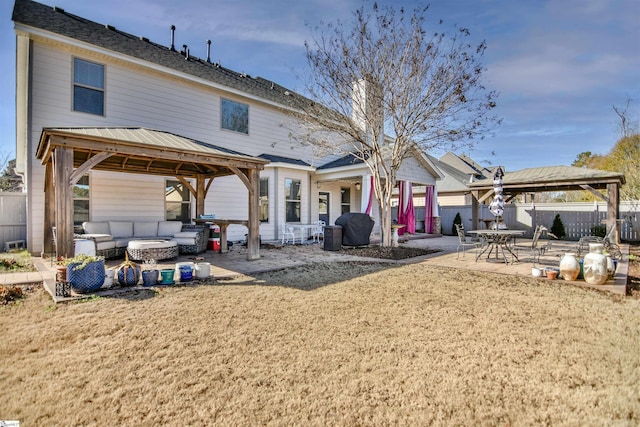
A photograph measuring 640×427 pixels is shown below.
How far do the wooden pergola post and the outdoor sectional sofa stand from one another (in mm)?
2216

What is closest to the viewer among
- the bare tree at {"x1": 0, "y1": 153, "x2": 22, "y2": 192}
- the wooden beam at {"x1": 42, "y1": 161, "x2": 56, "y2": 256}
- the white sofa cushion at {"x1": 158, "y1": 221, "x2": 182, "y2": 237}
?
the wooden beam at {"x1": 42, "y1": 161, "x2": 56, "y2": 256}

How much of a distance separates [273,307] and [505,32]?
32.7ft

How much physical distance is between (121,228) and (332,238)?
19.5ft

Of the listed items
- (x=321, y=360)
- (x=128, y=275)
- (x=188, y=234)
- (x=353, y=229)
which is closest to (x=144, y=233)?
(x=188, y=234)

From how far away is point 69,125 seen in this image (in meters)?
8.19

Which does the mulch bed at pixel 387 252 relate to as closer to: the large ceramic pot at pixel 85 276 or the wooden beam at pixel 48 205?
the large ceramic pot at pixel 85 276

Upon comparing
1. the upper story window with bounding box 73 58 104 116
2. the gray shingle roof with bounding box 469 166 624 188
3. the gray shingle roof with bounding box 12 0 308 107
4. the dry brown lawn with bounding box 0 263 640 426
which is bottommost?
the dry brown lawn with bounding box 0 263 640 426

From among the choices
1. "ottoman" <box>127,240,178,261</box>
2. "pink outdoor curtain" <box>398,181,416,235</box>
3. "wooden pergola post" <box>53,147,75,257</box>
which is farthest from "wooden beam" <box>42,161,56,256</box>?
"pink outdoor curtain" <box>398,181,416,235</box>

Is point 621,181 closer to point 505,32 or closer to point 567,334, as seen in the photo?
point 505,32

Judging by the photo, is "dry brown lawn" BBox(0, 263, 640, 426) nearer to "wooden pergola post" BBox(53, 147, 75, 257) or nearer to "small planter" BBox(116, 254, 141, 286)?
"small planter" BBox(116, 254, 141, 286)

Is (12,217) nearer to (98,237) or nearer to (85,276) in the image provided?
(98,237)

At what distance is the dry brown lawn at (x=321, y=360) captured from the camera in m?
2.09

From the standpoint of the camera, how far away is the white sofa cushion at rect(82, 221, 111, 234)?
309 inches

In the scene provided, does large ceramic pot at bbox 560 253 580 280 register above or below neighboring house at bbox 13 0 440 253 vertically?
below
